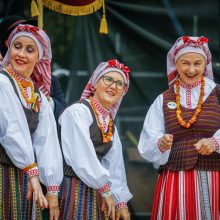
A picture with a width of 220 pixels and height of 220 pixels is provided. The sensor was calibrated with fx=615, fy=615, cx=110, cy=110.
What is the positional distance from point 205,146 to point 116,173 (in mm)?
616

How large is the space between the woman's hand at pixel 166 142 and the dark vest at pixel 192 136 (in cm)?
14

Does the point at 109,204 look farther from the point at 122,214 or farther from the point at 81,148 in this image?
the point at 81,148

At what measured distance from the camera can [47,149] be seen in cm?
374

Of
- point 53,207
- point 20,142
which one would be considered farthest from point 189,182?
point 20,142

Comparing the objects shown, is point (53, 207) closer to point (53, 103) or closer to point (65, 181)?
point (65, 181)

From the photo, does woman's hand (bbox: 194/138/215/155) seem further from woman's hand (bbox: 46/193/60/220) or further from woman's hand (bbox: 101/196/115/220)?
woman's hand (bbox: 46/193/60/220)

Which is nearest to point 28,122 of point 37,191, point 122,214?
point 37,191

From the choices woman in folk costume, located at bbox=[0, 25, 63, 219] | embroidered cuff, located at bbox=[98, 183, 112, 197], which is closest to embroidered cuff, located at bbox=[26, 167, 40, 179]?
woman in folk costume, located at bbox=[0, 25, 63, 219]

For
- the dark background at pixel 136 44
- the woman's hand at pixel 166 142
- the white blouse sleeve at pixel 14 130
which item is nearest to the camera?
the white blouse sleeve at pixel 14 130

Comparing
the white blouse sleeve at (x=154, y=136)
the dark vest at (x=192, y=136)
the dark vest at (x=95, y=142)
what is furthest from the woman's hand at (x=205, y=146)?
the dark vest at (x=95, y=142)

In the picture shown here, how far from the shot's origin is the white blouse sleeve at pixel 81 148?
3.78 m

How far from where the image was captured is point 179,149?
4.16 metres

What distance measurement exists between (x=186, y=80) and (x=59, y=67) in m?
1.58

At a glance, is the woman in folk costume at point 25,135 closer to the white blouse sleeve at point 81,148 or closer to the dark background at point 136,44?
the white blouse sleeve at point 81,148
